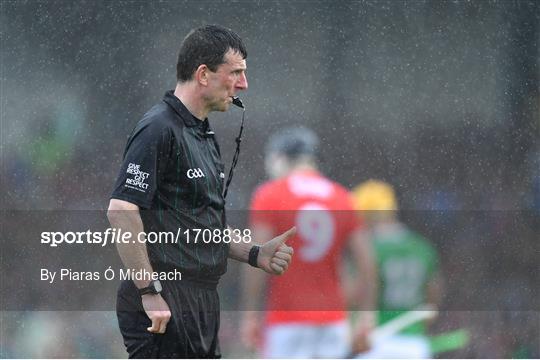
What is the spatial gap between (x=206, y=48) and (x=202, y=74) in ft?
0.20

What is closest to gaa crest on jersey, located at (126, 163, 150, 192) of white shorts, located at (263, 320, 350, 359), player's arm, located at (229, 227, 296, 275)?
player's arm, located at (229, 227, 296, 275)

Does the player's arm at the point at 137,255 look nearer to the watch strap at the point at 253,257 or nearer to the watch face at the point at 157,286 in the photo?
the watch face at the point at 157,286

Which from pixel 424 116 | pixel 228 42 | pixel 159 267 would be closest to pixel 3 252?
pixel 159 267

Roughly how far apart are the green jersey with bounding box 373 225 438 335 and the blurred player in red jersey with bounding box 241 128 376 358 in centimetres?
3

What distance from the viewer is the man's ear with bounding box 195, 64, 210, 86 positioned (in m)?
3.19

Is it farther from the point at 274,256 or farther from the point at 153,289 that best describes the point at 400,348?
the point at 153,289

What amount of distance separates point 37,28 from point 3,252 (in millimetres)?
568

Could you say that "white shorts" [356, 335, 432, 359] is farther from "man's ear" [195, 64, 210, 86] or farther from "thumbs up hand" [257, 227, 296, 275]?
"man's ear" [195, 64, 210, 86]

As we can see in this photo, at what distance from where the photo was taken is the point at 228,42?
320 cm

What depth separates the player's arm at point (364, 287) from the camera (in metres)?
3.42

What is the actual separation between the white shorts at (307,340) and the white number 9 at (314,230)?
0.61ft

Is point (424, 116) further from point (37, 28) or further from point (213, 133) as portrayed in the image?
point (37, 28)

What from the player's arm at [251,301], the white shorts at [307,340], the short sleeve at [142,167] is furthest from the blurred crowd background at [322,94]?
the short sleeve at [142,167]

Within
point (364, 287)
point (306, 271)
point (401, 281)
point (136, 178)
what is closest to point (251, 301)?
point (306, 271)
